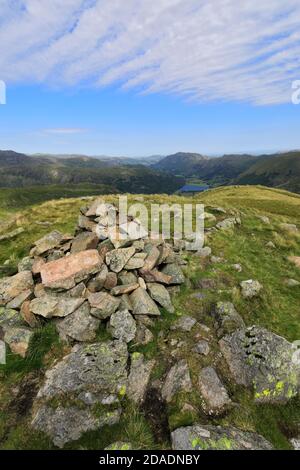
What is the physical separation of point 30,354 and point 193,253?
11.6 m

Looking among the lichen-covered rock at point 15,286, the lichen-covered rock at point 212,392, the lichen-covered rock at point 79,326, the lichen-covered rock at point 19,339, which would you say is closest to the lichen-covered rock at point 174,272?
the lichen-covered rock at point 79,326

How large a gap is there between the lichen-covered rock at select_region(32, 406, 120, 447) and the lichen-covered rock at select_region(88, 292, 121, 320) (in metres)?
3.60

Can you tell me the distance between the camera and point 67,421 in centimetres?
897

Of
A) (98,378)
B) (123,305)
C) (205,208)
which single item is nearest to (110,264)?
(123,305)

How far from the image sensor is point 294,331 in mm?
13336

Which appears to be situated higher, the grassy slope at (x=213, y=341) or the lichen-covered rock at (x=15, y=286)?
the lichen-covered rock at (x=15, y=286)

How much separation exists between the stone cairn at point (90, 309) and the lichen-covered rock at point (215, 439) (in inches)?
77.0

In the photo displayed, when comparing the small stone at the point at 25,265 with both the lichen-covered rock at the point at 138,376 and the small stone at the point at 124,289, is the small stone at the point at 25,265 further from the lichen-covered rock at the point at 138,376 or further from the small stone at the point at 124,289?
the lichen-covered rock at the point at 138,376

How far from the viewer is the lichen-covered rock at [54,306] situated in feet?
40.3

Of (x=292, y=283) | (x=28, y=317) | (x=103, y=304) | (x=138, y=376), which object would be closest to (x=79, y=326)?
(x=103, y=304)

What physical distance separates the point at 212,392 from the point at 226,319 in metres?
3.64

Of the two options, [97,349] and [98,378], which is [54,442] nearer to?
[98,378]

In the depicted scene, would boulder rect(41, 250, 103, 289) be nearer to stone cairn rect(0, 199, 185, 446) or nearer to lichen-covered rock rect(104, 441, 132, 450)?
stone cairn rect(0, 199, 185, 446)

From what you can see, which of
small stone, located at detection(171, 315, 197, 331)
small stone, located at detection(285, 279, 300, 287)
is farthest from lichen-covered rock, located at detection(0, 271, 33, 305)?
small stone, located at detection(285, 279, 300, 287)
